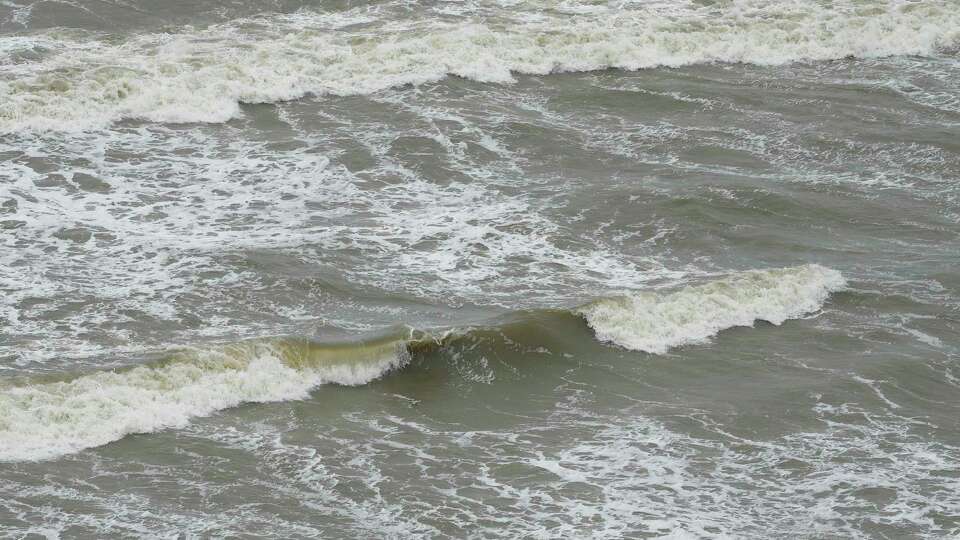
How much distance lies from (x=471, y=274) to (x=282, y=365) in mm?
3370

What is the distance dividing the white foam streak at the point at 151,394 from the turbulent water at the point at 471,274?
3 cm

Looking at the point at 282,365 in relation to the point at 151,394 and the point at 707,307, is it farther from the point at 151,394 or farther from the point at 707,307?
the point at 707,307

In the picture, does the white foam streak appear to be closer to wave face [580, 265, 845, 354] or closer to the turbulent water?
the turbulent water

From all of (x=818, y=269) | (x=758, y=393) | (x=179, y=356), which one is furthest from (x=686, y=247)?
(x=179, y=356)

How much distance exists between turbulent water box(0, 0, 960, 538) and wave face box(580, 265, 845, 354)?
2.1 inches

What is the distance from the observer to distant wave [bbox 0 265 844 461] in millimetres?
12258

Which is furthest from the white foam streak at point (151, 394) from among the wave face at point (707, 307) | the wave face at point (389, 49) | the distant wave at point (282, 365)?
the wave face at point (389, 49)

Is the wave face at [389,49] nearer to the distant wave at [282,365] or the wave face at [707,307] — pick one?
the distant wave at [282,365]

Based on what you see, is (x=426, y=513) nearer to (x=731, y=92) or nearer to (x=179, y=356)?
(x=179, y=356)

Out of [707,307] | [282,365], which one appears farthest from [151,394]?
[707,307]

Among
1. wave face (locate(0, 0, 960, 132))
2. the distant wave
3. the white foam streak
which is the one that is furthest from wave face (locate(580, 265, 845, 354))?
wave face (locate(0, 0, 960, 132))

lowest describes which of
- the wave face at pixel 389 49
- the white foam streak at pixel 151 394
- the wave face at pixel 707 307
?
the white foam streak at pixel 151 394

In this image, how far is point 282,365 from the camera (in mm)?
13641

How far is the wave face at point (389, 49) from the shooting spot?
70.6 ft
